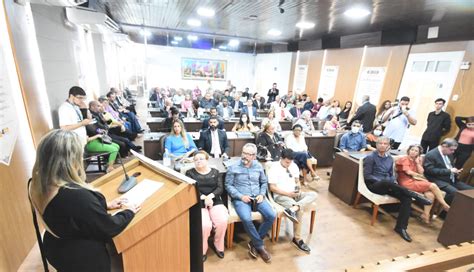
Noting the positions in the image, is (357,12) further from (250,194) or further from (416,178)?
(250,194)

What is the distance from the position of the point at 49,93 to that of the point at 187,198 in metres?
3.54

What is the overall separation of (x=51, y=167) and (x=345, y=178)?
151 inches

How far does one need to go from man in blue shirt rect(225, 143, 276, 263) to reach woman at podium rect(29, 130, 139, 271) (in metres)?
1.58

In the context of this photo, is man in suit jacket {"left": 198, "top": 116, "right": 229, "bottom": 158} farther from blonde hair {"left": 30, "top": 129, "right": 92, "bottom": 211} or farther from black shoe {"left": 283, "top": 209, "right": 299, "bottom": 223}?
blonde hair {"left": 30, "top": 129, "right": 92, "bottom": 211}

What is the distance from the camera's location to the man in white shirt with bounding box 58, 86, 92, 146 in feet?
11.0

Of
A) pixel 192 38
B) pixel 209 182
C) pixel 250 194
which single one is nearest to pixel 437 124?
pixel 250 194

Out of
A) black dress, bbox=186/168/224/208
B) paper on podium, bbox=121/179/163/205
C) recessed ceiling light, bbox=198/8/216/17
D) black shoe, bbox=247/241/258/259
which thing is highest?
recessed ceiling light, bbox=198/8/216/17

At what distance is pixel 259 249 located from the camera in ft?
8.34

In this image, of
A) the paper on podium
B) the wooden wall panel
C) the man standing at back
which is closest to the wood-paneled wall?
the paper on podium

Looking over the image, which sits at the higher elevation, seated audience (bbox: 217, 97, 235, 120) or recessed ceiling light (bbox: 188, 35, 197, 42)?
recessed ceiling light (bbox: 188, 35, 197, 42)

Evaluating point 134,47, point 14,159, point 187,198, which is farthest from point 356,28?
point 134,47

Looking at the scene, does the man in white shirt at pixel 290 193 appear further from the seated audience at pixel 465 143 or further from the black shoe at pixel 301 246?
the seated audience at pixel 465 143

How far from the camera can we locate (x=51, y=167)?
1081 millimetres

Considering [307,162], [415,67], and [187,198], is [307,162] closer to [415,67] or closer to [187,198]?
[187,198]
